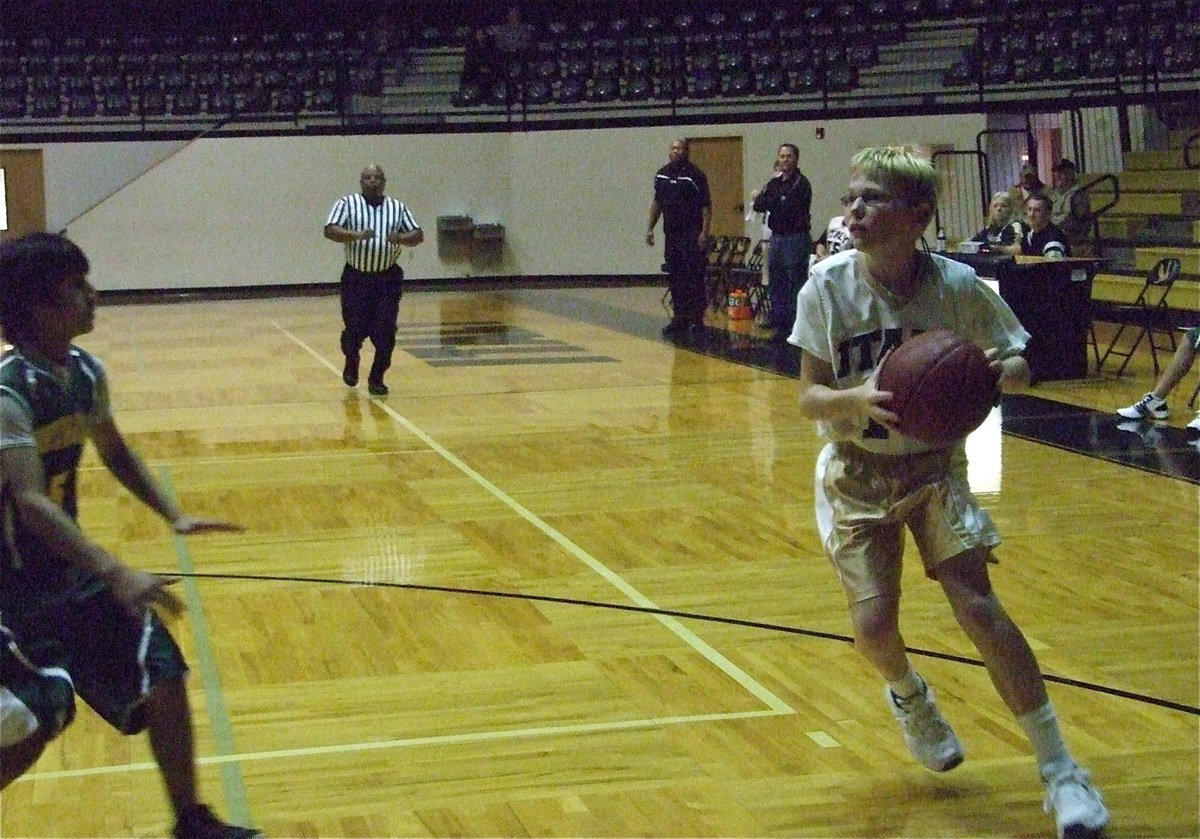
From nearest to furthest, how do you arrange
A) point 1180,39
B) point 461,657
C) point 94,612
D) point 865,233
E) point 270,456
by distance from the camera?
point 94,612 → point 865,233 → point 461,657 → point 270,456 → point 1180,39

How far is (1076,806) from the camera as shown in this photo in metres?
3.62

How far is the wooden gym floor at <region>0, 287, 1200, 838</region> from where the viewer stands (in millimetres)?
4062

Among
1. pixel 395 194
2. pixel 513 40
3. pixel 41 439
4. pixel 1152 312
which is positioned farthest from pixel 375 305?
pixel 513 40

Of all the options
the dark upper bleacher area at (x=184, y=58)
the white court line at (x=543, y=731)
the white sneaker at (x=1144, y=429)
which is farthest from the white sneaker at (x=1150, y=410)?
the dark upper bleacher area at (x=184, y=58)

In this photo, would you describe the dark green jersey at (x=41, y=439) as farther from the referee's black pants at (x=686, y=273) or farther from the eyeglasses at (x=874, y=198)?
the referee's black pants at (x=686, y=273)

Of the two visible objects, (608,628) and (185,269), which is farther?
(185,269)

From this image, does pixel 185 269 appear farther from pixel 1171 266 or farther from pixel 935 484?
pixel 935 484

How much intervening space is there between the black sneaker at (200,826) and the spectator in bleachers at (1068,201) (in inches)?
526

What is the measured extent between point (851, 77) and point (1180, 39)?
16.9ft

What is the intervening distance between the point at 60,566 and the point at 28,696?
0.91 feet

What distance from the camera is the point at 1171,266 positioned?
1188 cm

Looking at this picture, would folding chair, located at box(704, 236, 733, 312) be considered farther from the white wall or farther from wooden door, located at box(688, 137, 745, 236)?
wooden door, located at box(688, 137, 745, 236)

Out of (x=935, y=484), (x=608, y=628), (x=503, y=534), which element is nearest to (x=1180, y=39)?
(x=503, y=534)

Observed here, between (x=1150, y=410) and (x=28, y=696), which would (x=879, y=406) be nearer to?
(x=28, y=696)
